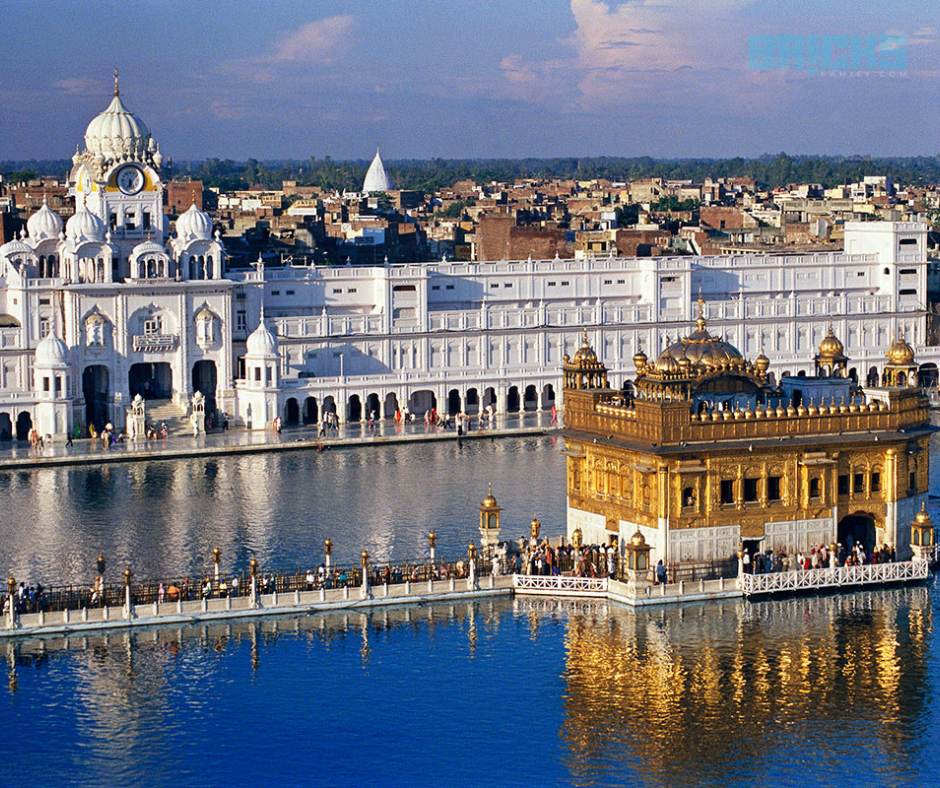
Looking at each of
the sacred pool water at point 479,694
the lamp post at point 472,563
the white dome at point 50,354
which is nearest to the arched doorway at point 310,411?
the white dome at point 50,354

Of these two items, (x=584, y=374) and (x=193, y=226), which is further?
(x=193, y=226)

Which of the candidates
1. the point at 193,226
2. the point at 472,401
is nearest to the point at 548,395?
the point at 472,401

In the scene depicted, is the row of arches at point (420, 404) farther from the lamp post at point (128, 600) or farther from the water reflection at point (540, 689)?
the water reflection at point (540, 689)

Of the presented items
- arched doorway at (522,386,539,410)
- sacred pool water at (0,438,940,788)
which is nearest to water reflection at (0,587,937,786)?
sacred pool water at (0,438,940,788)

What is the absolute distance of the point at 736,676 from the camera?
38.2 meters

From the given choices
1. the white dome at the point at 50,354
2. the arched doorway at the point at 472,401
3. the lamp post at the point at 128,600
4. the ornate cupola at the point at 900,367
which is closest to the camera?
the lamp post at the point at 128,600

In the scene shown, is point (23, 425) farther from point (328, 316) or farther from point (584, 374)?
point (584, 374)

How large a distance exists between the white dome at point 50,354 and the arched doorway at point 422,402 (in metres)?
12.3

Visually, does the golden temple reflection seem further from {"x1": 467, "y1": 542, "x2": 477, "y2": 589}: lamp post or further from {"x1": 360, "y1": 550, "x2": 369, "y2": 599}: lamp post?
{"x1": 360, "y1": 550, "x2": 369, "y2": 599}: lamp post

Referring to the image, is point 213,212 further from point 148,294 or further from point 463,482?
point 463,482

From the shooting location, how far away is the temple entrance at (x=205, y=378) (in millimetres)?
73938

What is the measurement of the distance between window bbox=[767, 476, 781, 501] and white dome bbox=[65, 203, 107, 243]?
109 ft

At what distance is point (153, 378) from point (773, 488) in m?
33.4

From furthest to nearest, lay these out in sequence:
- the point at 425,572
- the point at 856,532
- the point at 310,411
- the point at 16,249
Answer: the point at 310,411, the point at 16,249, the point at 856,532, the point at 425,572
